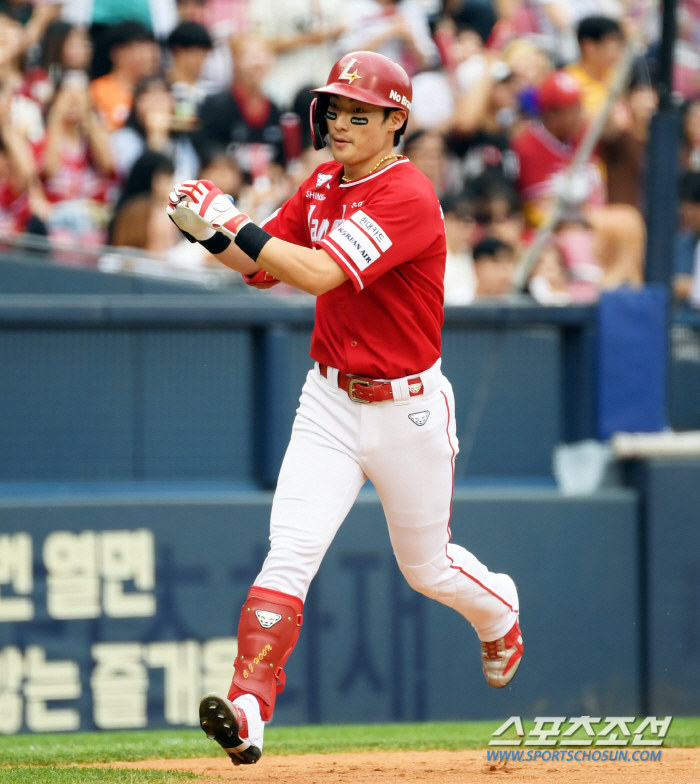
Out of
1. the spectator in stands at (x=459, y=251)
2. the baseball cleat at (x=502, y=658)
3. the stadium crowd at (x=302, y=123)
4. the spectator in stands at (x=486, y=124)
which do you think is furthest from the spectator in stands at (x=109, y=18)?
the baseball cleat at (x=502, y=658)

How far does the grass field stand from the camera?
400 centimetres

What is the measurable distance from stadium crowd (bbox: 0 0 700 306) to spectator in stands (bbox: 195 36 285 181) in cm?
1

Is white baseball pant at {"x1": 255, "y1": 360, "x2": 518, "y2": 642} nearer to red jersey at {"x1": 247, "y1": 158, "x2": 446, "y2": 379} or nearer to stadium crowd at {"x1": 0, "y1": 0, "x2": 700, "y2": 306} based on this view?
red jersey at {"x1": 247, "y1": 158, "x2": 446, "y2": 379}

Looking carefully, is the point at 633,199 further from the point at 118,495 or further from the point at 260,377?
the point at 118,495

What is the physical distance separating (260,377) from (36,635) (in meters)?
1.65

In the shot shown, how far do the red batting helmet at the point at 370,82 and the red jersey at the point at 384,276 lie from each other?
0.22m

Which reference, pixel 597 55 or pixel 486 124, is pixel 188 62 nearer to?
pixel 486 124

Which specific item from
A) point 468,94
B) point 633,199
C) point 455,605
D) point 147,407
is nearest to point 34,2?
point 468,94

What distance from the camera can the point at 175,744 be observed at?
498cm

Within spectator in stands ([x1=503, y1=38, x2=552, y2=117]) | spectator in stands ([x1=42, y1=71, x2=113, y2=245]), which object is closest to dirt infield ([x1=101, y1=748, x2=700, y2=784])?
spectator in stands ([x1=42, y1=71, x2=113, y2=245])

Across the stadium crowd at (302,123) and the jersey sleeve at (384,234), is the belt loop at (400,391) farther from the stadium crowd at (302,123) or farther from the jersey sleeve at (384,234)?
the stadium crowd at (302,123)

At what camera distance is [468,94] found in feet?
28.5

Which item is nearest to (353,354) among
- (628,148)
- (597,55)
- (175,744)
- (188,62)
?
(175,744)

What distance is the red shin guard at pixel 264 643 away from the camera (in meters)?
3.55
